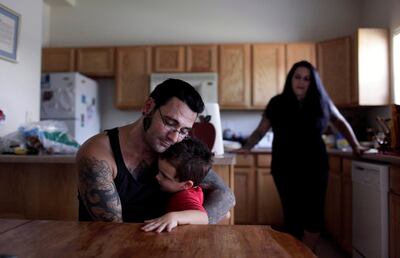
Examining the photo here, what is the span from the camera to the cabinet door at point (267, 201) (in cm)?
359

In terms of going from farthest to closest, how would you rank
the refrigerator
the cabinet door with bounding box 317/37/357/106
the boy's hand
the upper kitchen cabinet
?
the refrigerator < the cabinet door with bounding box 317/37/357/106 < the upper kitchen cabinet < the boy's hand

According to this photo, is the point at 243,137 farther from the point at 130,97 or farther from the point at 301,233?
the point at 301,233

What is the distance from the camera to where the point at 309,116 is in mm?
2146

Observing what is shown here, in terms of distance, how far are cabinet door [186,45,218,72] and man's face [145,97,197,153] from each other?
297 cm

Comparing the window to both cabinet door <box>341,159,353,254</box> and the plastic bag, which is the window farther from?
the plastic bag

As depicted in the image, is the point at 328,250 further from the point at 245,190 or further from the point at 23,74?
the point at 23,74

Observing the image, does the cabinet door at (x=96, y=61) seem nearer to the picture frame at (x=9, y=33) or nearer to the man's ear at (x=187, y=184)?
the picture frame at (x=9, y=33)

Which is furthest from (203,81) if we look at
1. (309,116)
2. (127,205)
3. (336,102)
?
(127,205)

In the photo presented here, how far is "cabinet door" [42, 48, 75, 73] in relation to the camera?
165 inches

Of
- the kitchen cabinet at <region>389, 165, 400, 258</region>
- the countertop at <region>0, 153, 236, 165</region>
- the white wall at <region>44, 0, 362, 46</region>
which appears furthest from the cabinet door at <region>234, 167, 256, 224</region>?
the countertop at <region>0, 153, 236, 165</region>

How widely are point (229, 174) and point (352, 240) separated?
1.46 meters

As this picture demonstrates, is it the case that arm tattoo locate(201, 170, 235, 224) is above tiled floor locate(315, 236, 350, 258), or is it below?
above

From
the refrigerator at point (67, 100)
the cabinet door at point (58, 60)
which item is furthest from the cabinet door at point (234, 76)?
the cabinet door at point (58, 60)

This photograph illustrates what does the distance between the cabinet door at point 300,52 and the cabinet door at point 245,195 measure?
4.63 ft
